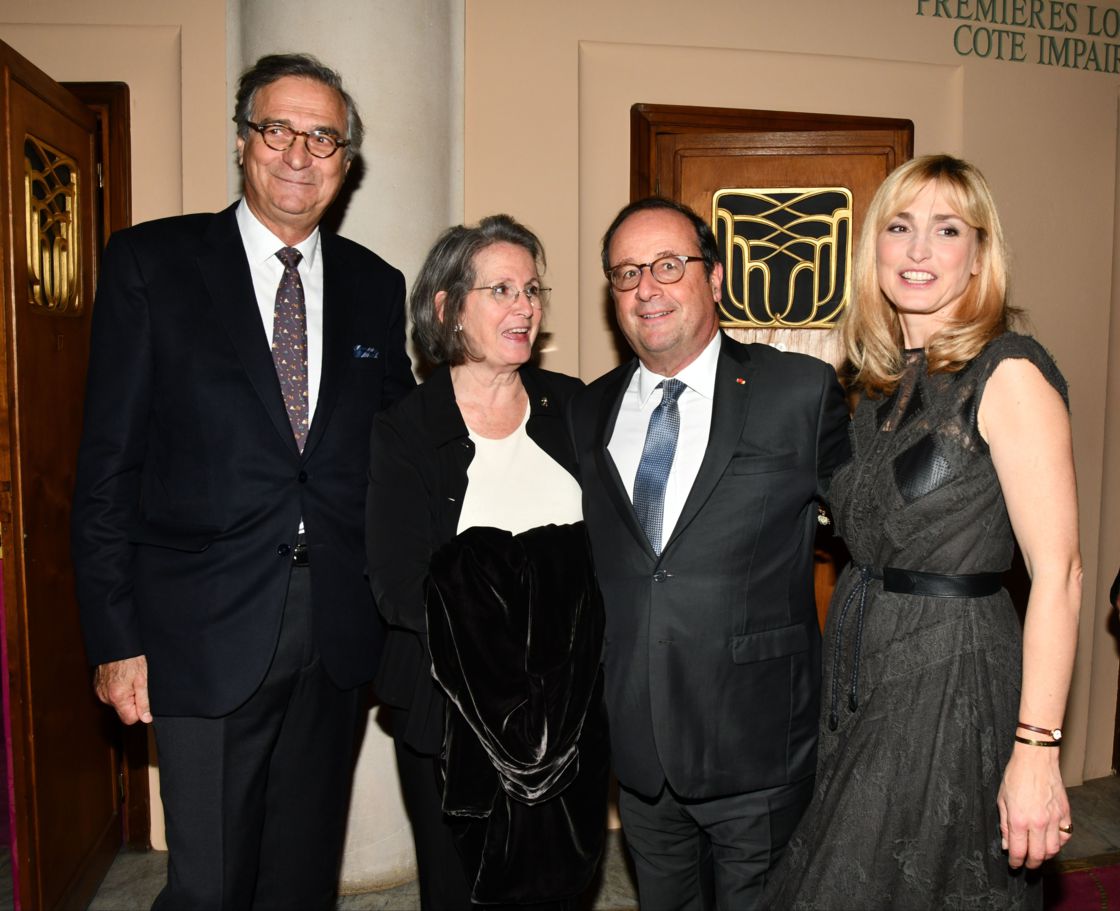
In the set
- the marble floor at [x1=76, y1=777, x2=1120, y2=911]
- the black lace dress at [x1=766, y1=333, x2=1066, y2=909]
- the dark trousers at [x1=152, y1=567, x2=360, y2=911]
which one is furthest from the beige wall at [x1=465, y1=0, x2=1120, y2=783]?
the black lace dress at [x1=766, y1=333, x2=1066, y2=909]

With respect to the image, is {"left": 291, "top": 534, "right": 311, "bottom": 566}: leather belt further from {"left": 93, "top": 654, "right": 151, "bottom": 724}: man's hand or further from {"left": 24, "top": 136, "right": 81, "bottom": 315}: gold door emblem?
{"left": 24, "top": 136, "right": 81, "bottom": 315}: gold door emblem

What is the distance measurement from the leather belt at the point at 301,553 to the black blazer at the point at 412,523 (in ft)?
0.55

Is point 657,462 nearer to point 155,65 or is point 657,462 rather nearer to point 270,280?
point 270,280

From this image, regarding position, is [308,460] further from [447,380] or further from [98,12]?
[98,12]

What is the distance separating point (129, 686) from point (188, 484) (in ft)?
Result: 1.63

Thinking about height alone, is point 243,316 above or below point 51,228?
below

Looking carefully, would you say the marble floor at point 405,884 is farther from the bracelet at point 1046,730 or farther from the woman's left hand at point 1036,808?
the bracelet at point 1046,730

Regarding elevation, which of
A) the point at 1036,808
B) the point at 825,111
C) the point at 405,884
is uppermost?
the point at 825,111

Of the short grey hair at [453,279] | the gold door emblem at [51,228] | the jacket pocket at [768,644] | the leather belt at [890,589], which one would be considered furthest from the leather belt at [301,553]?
the gold door emblem at [51,228]

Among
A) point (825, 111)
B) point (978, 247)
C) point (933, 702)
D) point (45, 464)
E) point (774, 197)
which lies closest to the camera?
point (933, 702)

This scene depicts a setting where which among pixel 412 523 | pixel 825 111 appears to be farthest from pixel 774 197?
pixel 412 523

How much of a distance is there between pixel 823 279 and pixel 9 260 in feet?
8.87

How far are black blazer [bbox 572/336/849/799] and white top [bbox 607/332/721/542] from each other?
5 cm

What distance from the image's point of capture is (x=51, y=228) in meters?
2.96
